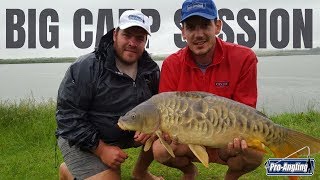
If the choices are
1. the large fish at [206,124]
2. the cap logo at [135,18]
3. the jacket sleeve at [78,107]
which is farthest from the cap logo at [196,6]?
the jacket sleeve at [78,107]

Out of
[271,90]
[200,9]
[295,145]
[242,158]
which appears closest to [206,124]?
[295,145]

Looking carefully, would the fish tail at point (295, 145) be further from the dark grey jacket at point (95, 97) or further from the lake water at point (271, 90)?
the lake water at point (271, 90)

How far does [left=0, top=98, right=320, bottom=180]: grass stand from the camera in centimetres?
342

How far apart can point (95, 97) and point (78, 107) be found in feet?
0.39

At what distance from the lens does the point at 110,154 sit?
8.87ft

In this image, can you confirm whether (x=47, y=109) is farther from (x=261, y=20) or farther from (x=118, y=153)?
(x=261, y=20)

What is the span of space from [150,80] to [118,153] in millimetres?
542

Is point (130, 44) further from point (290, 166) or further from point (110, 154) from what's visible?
point (290, 166)

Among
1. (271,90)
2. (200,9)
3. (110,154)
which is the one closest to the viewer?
(200,9)

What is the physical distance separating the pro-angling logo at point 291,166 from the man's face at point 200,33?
39.8 inches

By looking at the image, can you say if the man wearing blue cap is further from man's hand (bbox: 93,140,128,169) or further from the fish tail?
the fish tail

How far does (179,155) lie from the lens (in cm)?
279

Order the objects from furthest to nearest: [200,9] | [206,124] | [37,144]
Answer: [37,144] → [200,9] → [206,124]

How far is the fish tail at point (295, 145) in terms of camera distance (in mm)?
2182
